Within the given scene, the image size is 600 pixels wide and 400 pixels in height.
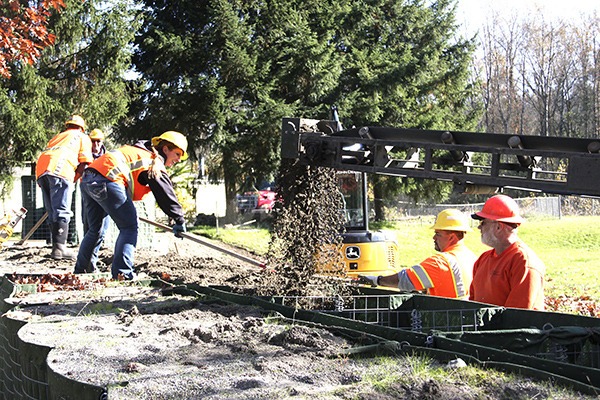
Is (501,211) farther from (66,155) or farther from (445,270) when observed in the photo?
(66,155)

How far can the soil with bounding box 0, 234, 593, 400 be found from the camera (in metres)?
3.51

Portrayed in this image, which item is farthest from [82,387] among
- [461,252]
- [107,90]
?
[107,90]

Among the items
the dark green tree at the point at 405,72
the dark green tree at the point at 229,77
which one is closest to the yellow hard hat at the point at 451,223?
the dark green tree at the point at 229,77

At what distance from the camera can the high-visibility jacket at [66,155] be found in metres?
10.9

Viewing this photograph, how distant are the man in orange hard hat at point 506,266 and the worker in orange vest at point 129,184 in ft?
11.4

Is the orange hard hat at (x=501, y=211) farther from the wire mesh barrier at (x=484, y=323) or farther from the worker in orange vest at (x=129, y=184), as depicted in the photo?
the worker in orange vest at (x=129, y=184)

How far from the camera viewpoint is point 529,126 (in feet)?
210

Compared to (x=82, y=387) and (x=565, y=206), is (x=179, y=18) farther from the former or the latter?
(x=565, y=206)

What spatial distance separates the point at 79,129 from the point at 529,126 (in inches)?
2253

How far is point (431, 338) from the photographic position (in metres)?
4.14

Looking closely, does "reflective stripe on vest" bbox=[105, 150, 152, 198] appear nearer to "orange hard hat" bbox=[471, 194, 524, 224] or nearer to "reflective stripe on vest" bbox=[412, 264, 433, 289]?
"reflective stripe on vest" bbox=[412, 264, 433, 289]

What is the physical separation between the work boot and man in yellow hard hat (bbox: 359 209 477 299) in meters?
5.44

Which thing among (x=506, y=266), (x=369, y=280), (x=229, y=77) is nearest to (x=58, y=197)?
(x=369, y=280)

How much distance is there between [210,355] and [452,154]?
251 cm
